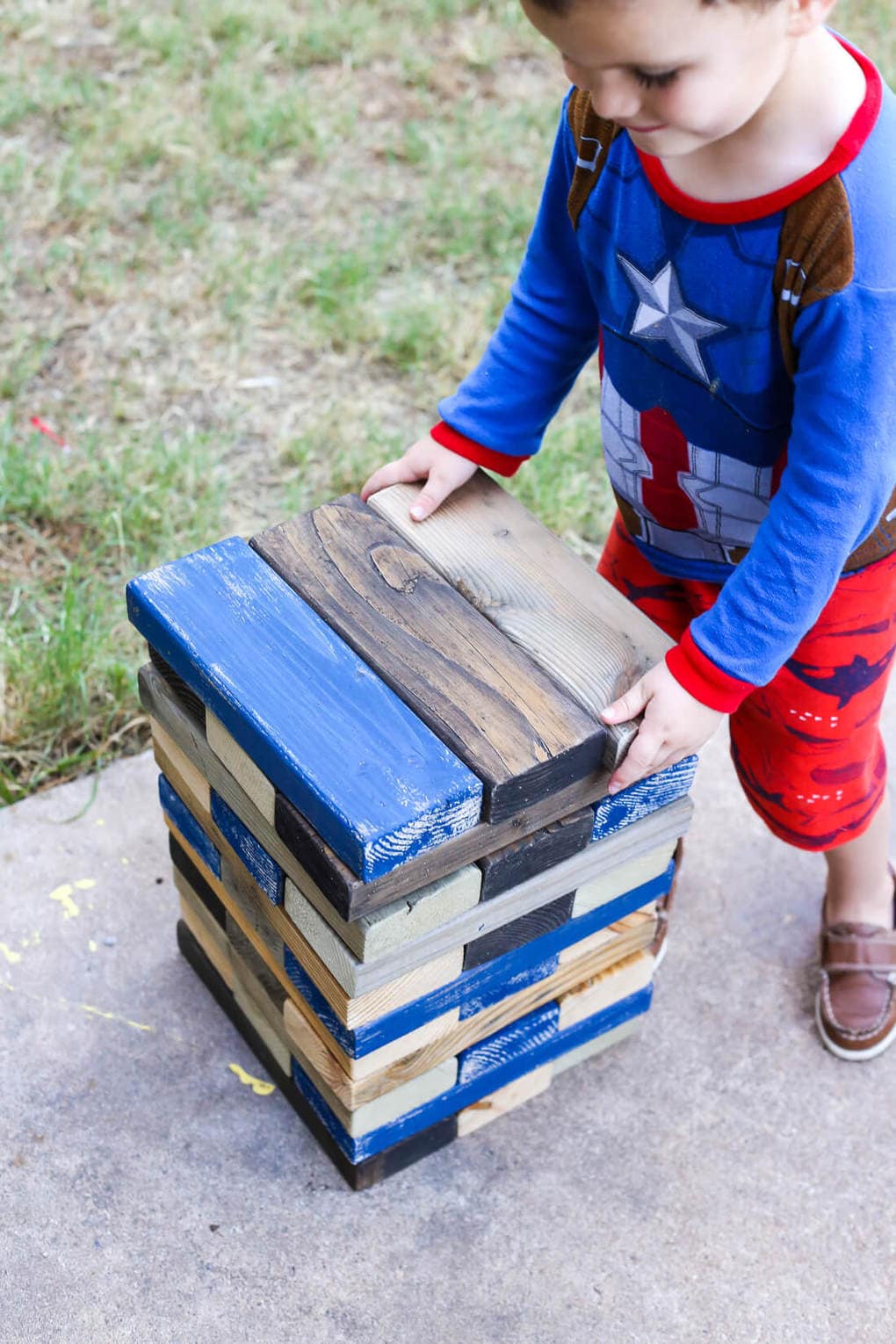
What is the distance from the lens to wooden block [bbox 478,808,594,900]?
5.01 feet

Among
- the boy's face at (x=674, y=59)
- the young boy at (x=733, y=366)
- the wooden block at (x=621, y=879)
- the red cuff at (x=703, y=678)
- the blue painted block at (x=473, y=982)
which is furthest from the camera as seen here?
the wooden block at (x=621, y=879)

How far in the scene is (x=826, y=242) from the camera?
133cm

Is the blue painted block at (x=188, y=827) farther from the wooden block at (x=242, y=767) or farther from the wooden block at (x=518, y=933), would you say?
the wooden block at (x=518, y=933)

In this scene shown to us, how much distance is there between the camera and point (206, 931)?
6.40ft

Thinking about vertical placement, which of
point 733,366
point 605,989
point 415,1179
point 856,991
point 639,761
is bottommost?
point 415,1179

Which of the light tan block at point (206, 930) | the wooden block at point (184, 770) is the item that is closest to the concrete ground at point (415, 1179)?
the light tan block at point (206, 930)

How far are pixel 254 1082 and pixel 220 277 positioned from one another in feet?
6.57

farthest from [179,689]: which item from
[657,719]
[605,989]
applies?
[605,989]

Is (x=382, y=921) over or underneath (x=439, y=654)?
underneath

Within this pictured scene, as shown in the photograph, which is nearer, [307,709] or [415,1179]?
[307,709]

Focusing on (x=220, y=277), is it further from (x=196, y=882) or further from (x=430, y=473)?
(x=196, y=882)

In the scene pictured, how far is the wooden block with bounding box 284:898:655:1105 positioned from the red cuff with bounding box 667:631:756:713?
1.46 feet

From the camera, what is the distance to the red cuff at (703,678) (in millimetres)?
1490

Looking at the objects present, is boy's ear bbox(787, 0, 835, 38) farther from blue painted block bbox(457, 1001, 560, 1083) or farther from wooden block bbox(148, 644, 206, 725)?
blue painted block bbox(457, 1001, 560, 1083)
